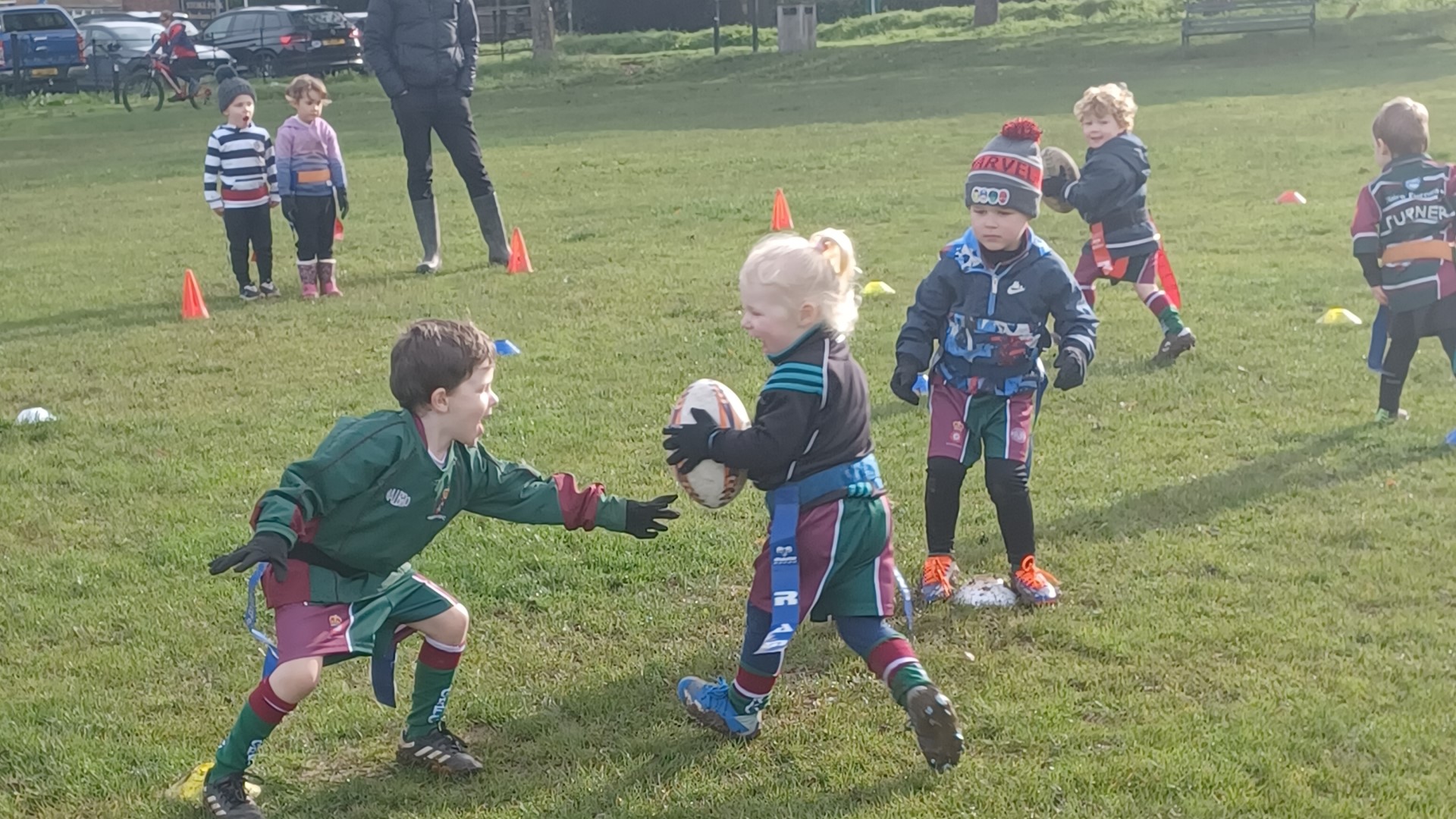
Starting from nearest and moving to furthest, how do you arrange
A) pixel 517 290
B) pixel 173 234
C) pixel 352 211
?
pixel 517 290
pixel 173 234
pixel 352 211

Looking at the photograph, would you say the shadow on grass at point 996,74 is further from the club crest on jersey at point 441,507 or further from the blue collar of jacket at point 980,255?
the club crest on jersey at point 441,507

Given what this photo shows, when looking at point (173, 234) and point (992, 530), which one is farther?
point (173, 234)

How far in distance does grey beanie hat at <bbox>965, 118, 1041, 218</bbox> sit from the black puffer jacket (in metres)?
7.25

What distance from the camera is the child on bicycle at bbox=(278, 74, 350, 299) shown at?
1106 cm

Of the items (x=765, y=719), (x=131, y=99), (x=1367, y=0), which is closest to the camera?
(x=765, y=719)

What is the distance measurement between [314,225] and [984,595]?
24.7 ft

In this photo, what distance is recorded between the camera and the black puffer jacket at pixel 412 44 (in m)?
11.3

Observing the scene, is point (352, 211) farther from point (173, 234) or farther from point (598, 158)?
point (598, 158)

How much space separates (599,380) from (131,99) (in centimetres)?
2829

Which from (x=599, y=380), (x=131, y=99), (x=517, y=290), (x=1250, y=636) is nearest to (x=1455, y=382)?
(x=1250, y=636)

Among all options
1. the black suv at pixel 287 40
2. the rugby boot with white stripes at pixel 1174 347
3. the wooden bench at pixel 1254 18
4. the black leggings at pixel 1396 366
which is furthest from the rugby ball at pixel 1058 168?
the black suv at pixel 287 40

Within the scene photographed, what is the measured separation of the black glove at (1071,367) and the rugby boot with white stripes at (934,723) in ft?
4.48

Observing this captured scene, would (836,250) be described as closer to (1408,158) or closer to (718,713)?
(718,713)

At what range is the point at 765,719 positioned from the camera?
441 centimetres
